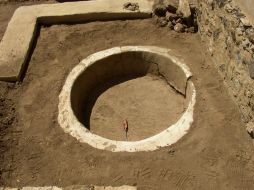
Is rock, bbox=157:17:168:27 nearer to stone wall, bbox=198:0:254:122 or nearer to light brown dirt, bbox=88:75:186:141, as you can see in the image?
stone wall, bbox=198:0:254:122

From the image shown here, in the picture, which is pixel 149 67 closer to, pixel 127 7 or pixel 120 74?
pixel 120 74

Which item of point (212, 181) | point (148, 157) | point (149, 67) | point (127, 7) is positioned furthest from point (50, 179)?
point (127, 7)

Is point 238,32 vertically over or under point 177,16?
over

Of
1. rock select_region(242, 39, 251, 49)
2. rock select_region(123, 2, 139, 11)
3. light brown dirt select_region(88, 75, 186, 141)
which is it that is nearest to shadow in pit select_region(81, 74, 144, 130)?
light brown dirt select_region(88, 75, 186, 141)

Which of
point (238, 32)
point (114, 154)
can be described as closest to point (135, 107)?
point (114, 154)

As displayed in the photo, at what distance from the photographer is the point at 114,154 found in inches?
179

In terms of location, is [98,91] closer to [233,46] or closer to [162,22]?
[162,22]

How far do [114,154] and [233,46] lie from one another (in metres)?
2.14

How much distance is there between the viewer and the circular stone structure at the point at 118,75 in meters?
4.69

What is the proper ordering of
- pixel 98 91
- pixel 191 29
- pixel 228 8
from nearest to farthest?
pixel 228 8 → pixel 98 91 → pixel 191 29

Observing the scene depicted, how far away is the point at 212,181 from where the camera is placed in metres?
4.20

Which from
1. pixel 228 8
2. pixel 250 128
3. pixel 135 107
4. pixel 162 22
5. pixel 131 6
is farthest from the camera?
pixel 131 6

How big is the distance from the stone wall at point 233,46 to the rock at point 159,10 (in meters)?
0.80

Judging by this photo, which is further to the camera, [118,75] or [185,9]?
[118,75]
